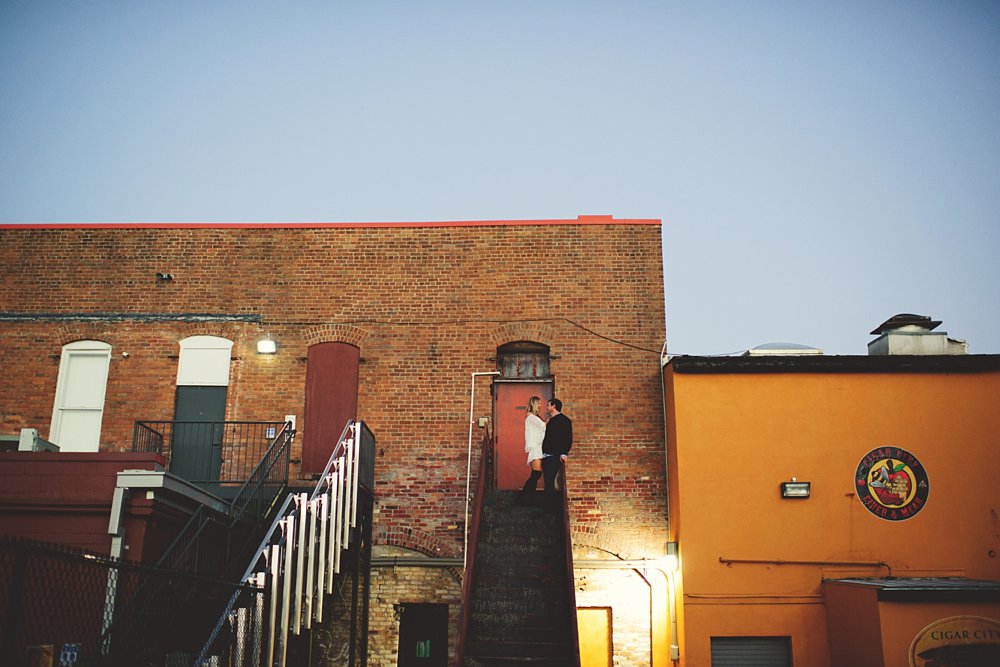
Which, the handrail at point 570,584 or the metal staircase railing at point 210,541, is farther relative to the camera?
the handrail at point 570,584

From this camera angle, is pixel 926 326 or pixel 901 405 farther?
pixel 926 326

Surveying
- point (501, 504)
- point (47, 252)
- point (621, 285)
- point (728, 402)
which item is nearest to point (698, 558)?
point (728, 402)

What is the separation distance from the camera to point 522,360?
15.1 m

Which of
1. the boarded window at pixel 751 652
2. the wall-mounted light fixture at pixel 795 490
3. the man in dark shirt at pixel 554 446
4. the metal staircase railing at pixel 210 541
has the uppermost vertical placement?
the man in dark shirt at pixel 554 446

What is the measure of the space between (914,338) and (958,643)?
518 cm

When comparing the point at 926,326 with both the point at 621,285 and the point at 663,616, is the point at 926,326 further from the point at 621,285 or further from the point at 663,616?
the point at 663,616

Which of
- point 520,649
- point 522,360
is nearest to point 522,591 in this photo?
point 520,649

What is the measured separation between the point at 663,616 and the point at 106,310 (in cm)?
1067

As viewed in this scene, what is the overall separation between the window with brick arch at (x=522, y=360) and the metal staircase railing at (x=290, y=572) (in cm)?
298

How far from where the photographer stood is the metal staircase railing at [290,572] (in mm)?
8297

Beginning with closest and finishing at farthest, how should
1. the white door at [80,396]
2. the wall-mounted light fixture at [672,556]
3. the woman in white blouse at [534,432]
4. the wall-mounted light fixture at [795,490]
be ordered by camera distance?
the woman in white blouse at [534,432], the wall-mounted light fixture at [795,490], the wall-mounted light fixture at [672,556], the white door at [80,396]

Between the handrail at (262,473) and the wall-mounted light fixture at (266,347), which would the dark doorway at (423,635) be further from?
the wall-mounted light fixture at (266,347)

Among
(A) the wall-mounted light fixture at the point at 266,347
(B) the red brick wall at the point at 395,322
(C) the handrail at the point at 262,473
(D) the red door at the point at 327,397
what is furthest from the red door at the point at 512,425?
(A) the wall-mounted light fixture at the point at 266,347

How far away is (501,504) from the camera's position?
11953 mm
